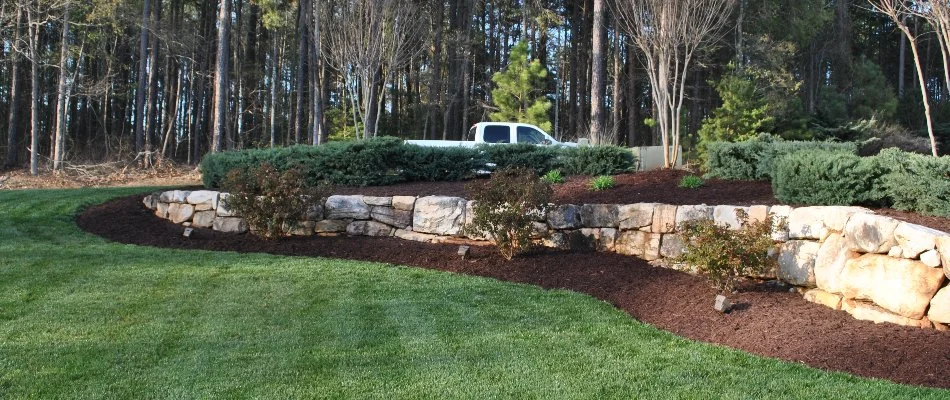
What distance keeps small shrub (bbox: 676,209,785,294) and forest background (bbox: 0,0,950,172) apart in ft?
20.1

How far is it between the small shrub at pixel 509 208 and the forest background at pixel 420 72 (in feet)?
17.4

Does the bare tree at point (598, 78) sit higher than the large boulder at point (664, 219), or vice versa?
the bare tree at point (598, 78)

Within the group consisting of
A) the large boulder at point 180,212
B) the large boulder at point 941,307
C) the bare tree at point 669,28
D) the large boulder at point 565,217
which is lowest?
the large boulder at point 941,307

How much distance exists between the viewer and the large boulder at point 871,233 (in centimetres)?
501

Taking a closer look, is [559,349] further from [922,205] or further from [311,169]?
[311,169]

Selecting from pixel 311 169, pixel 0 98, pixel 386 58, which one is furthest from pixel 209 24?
pixel 311 169

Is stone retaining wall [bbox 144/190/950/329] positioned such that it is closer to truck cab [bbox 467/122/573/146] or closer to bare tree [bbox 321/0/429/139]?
bare tree [bbox 321/0/429/139]

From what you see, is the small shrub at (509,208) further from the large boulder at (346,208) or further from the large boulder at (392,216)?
the large boulder at (346,208)

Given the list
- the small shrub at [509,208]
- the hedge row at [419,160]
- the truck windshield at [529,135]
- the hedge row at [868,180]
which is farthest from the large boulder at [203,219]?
the hedge row at [868,180]

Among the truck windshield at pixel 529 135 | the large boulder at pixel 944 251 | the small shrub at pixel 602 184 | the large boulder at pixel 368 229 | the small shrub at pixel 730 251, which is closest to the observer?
the large boulder at pixel 944 251

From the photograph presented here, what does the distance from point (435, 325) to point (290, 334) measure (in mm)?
989

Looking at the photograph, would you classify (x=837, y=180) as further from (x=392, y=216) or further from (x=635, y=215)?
(x=392, y=216)

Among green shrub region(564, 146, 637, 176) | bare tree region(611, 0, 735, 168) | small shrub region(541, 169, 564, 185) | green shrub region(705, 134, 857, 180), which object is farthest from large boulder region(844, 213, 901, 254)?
bare tree region(611, 0, 735, 168)

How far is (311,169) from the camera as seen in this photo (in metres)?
10.0
